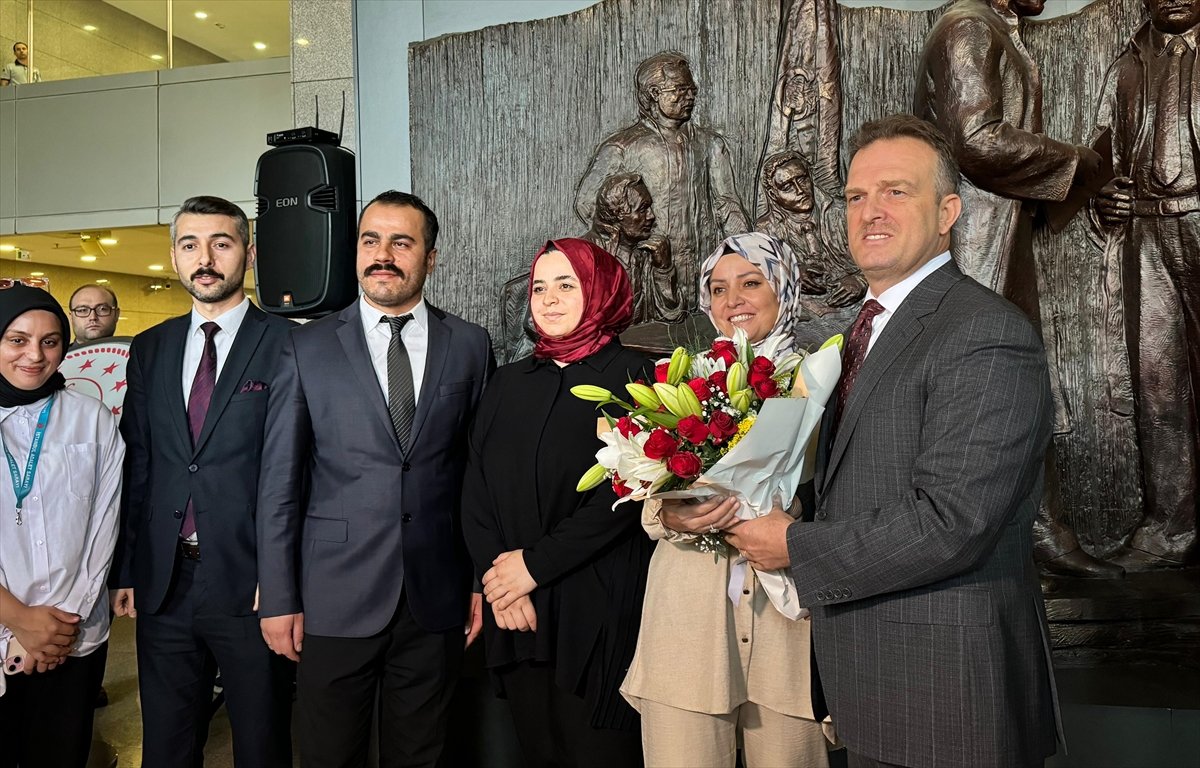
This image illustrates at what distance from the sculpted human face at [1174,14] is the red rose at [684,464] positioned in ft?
10.2

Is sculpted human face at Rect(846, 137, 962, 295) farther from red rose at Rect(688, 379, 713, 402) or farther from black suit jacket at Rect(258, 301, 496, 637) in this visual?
black suit jacket at Rect(258, 301, 496, 637)

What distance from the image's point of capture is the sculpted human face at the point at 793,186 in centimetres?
375

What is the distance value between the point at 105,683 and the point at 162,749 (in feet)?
8.18

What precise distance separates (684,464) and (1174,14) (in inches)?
125

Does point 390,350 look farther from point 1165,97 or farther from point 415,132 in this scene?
point 1165,97

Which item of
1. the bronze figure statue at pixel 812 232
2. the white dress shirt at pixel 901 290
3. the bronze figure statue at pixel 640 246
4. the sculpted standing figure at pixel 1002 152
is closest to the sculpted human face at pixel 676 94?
the bronze figure statue at pixel 640 246

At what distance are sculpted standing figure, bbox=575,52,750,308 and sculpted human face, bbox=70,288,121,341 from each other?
3466 mm

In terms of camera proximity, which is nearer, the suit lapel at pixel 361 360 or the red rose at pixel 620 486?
the red rose at pixel 620 486

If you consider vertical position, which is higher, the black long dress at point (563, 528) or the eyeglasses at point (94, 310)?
the eyeglasses at point (94, 310)

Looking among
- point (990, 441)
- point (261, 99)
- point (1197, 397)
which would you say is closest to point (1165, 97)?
point (1197, 397)

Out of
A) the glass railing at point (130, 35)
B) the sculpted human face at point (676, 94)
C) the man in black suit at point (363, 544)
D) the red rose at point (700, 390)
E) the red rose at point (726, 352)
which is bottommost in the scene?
the man in black suit at point (363, 544)

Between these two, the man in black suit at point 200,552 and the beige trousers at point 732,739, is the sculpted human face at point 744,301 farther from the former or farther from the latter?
the man in black suit at point 200,552

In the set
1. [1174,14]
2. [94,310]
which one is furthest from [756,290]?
[94,310]

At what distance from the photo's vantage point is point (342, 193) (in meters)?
3.60
